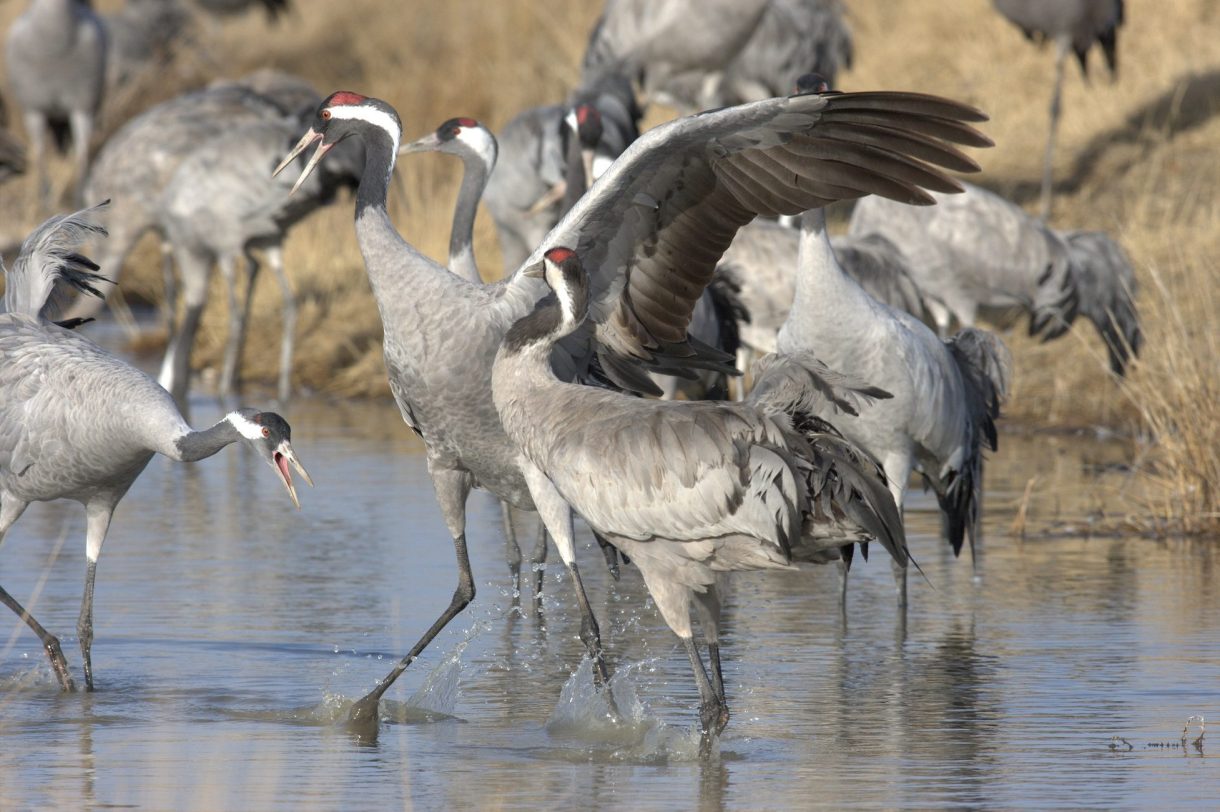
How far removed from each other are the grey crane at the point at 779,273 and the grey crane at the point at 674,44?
3.41 meters

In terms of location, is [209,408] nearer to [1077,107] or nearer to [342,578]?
[342,578]

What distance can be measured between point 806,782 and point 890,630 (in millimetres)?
1928

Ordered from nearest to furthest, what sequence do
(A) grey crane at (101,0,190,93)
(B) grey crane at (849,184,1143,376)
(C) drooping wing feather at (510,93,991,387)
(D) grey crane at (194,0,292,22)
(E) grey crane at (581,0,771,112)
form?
(C) drooping wing feather at (510,93,991,387) → (B) grey crane at (849,184,1143,376) → (E) grey crane at (581,0,771,112) → (A) grey crane at (101,0,190,93) → (D) grey crane at (194,0,292,22)

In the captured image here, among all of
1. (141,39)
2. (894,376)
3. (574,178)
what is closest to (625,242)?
(894,376)

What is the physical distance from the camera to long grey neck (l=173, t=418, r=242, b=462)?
19.9 feet

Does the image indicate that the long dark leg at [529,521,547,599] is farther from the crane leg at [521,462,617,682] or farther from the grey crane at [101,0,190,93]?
the grey crane at [101,0,190,93]

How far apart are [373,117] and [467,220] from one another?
1722 millimetres

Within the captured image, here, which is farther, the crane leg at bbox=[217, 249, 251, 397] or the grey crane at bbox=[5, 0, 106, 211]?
the grey crane at bbox=[5, 0, 106, 211]

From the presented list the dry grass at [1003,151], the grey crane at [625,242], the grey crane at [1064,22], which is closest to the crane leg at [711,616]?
the grey crane at [625,242]

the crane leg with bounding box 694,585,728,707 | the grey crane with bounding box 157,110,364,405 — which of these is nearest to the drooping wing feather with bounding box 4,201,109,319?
the crane leg with bounding box 694,585,728,707

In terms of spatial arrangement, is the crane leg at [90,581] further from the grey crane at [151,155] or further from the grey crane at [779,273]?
the grey crane at [151,155]

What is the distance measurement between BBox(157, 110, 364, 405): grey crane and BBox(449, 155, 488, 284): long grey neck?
12.5ft

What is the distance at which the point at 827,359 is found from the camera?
7.16 meters

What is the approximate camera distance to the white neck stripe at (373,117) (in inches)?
247
